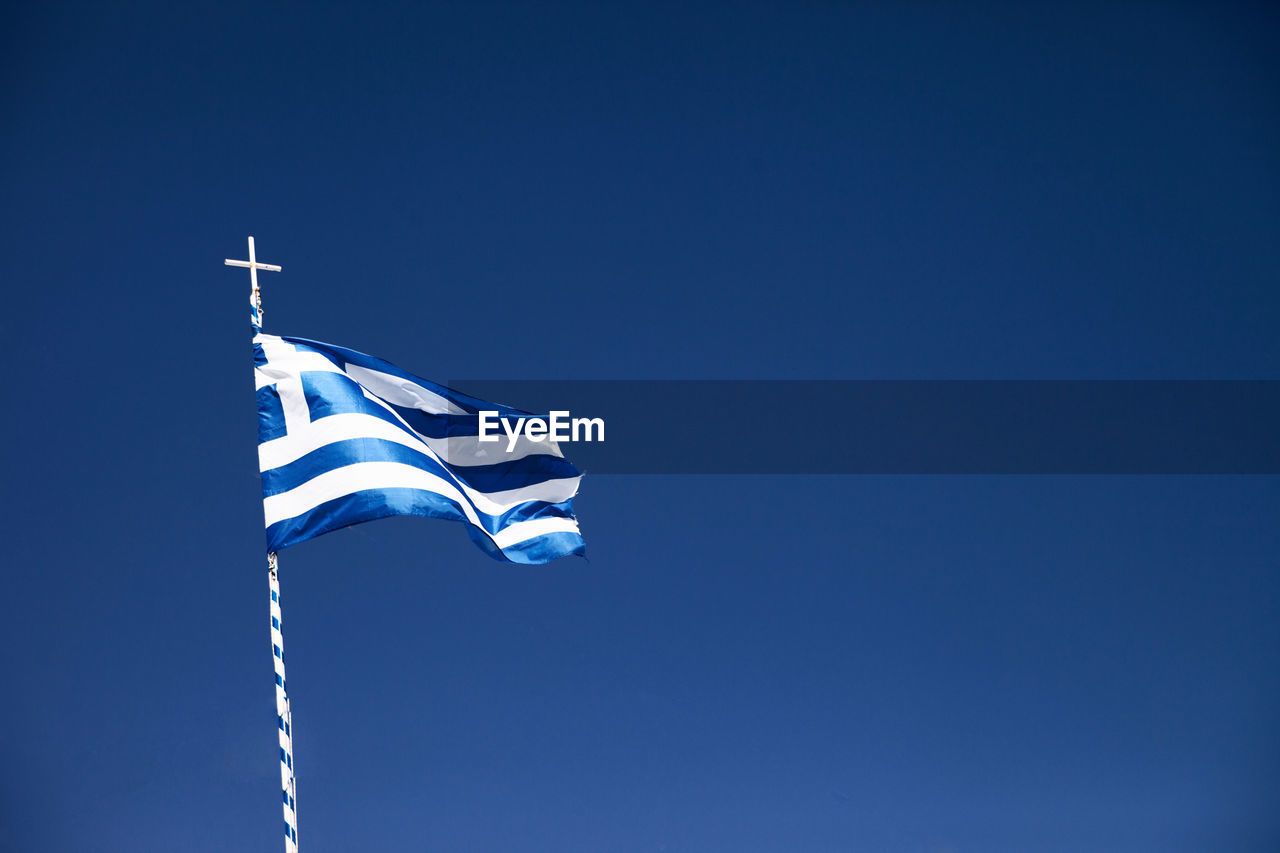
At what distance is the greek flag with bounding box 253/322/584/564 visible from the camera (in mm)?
4934

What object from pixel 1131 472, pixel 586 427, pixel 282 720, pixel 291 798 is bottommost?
pixel 291 798

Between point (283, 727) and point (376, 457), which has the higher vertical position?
point (376, 457)

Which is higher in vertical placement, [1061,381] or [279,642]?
[1061,381]

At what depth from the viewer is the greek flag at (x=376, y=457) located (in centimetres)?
493

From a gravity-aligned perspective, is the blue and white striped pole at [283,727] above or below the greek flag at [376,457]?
below

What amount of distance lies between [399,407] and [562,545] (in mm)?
1199

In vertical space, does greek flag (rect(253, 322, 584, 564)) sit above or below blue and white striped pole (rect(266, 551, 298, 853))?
above

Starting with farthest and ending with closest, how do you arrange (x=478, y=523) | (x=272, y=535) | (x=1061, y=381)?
(x=1061, y=381)
(x=478, y=523)
(x=272, y=535)

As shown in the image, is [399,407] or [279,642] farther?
[399,407]

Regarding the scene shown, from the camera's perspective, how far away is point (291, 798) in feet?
16.2

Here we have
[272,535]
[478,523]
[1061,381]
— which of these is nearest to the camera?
[272,535]

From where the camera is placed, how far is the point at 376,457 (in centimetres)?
504

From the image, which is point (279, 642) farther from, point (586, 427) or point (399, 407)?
point (586, 427)

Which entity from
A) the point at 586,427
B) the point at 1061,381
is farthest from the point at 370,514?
the point at 1061,381
